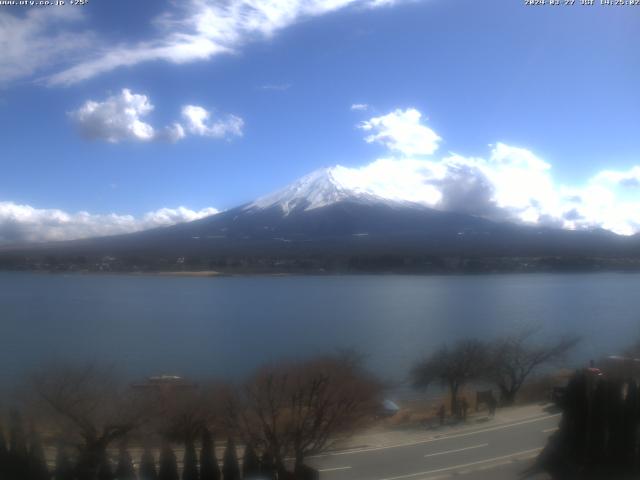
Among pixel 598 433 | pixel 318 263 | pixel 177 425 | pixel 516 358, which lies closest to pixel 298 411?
pixel 177 425

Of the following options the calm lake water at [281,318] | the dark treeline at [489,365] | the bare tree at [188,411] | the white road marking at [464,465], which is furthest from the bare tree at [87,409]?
the dark treeline at [489,365]

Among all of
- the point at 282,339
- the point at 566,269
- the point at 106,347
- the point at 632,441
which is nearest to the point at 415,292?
the point at 566,269

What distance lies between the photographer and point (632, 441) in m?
3.28

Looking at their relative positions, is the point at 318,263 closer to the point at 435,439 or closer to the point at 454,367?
the point at 454,367

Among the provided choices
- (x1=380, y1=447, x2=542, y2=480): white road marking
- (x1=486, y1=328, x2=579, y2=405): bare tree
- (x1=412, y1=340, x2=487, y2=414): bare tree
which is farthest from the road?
(x1=412, y1=340, x2=487, y2=414): bare tree

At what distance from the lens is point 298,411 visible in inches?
136

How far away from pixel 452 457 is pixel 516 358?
3394mm

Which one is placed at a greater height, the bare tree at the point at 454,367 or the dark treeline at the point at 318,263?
the dark treeline at the point at 318,263

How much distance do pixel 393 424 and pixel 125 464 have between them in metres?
2.10

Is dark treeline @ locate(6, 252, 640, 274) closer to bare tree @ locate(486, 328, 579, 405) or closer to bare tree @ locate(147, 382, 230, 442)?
bare tree @ locate(486, 328, 579, 405)

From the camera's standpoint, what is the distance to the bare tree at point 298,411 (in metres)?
3.26

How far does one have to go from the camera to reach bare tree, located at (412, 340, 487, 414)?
231 inches

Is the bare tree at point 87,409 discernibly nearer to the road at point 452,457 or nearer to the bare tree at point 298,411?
the bare tree at point 298,411

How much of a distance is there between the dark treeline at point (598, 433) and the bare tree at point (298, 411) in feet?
3.76
